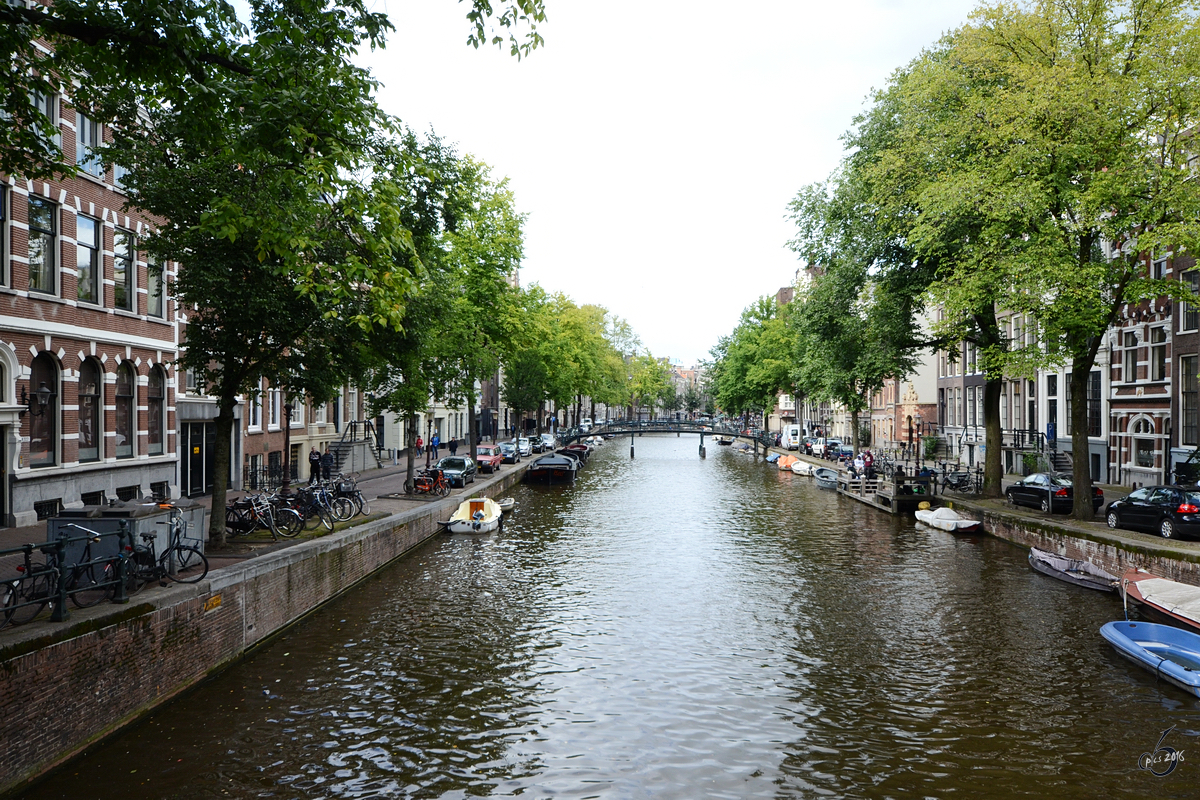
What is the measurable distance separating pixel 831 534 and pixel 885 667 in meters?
15.8

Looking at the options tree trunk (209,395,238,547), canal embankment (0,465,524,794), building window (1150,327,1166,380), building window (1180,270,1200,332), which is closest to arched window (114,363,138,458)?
tree trunk (209,395,238,547)

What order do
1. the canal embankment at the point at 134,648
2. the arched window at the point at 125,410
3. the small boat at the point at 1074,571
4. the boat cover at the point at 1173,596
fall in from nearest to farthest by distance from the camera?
the canal embankment at the point at 134,648 → the boat cover at the point at 1173,596 → the small boat at the point at 1074,571 → the arched window at the point at 125,410

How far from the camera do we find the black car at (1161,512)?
20239 mm

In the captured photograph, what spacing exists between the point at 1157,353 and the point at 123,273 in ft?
132

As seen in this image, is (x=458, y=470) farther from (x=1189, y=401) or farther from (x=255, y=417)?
(x=1189, y=401)

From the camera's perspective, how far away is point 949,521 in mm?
29406

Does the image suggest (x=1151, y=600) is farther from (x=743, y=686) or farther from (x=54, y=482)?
(x=54, y=482)

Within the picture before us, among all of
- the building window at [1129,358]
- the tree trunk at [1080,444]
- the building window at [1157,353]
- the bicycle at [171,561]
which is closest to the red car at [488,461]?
the tree trunk at [1080,444]

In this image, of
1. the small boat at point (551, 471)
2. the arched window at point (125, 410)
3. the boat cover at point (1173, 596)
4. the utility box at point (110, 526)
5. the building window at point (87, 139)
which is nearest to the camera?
the utility box at point (110, 526)

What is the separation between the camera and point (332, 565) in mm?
18656

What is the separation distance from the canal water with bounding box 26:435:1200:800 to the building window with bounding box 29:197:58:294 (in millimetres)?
12324

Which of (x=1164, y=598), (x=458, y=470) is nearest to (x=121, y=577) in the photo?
(x=1164, y=598)

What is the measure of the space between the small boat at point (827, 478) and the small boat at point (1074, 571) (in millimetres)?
23826

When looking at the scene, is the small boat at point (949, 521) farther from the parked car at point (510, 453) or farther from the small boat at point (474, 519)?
the parked car at point (510, 453)
